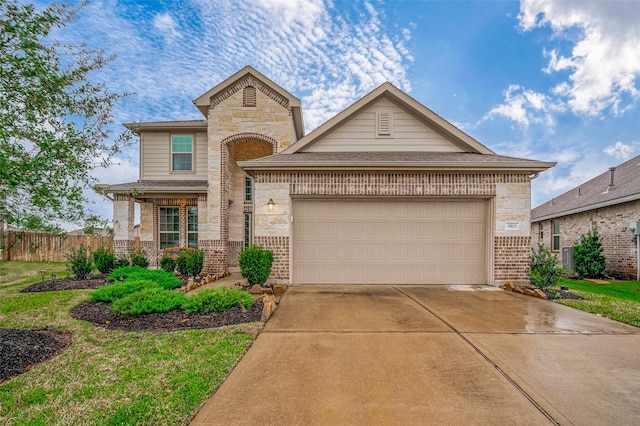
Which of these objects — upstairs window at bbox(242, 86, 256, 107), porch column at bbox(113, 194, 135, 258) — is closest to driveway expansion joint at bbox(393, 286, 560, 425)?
upstairs window at bbox(242, 86, 256, 107)

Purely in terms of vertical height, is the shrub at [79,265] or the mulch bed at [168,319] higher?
the shrub at [79,265]

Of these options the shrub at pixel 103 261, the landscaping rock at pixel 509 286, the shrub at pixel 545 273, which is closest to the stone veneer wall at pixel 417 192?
the landscaping rock at pixel 509 286

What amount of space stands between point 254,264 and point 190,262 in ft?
11.1

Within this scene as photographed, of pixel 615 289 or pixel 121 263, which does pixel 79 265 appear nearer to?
pixel 121 263

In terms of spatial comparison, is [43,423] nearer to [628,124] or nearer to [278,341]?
[278,341]

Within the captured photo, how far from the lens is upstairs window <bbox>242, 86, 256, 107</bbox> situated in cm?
1104

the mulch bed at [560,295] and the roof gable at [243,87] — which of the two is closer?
the mulch bed at [560,295]

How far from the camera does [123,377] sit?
3.13 meters

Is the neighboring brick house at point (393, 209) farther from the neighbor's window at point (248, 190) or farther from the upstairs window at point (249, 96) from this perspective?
the neighbor's window at point (248, 190)

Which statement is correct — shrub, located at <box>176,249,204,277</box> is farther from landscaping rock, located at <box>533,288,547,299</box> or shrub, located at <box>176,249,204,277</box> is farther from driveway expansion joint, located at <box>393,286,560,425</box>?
landscaping rock, located at <box>533,288,547,299</box>

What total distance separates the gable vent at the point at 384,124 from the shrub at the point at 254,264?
511cm

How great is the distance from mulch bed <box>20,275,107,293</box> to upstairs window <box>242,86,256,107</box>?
726cm

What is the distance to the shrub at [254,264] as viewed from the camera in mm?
7410

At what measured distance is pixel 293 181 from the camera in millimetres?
8250
